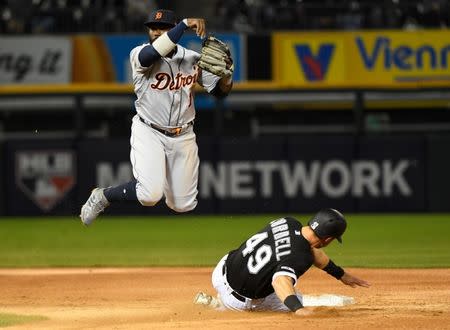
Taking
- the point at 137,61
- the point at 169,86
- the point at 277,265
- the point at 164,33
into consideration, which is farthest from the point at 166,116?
the point at 277,265

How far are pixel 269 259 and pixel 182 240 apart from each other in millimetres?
6817

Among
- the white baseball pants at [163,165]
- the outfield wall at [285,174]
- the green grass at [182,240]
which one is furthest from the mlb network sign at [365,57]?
the white baseball pants at [163,165]

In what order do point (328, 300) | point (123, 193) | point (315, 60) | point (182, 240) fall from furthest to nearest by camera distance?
point (315, 60) → point (182, 240) → point (123, 193) → point (328, 300)

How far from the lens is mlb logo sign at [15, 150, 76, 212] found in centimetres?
1606

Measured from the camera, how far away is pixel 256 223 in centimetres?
1504

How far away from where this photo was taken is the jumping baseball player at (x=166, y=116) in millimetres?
8070

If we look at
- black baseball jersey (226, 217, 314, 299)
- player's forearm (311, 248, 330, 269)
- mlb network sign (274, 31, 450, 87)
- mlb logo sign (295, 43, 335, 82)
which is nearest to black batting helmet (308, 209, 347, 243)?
black baseball jersey (226, 217, 314, 299)

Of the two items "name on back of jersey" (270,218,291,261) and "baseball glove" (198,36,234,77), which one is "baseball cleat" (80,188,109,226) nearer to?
"baseball glove" (198,36,234,77)

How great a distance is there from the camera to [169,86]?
8.23 metres

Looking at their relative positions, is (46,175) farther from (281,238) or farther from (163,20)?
(281,238)

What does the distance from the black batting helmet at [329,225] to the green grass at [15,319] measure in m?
1.95

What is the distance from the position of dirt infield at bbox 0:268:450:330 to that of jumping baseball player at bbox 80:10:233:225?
0.76 metres

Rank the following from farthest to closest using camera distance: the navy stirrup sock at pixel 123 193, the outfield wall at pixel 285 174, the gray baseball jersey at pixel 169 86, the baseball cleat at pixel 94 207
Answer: the outfield wall at pixel 285 174, the baseball cleat at pixel 94 207, the navy stirrup sock at pixel 123 193, the gray baseball jersey at pixel 169 86

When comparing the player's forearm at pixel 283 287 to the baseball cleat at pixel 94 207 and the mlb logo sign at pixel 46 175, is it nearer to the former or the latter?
the baseball cleat at pixel 94 207
